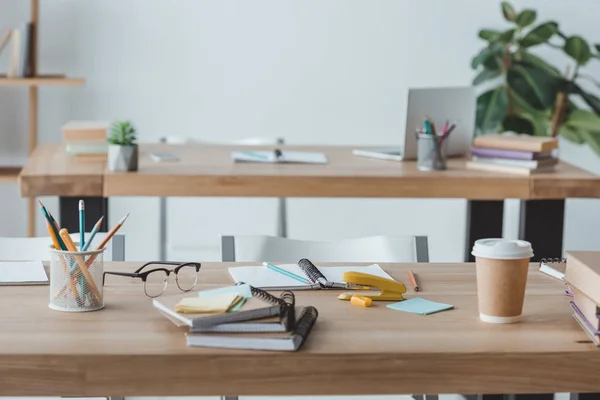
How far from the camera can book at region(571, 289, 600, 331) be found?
152cm

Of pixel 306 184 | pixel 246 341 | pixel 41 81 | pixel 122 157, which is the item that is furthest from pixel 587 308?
pixel 41 81

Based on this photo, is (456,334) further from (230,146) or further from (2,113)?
(2,113)

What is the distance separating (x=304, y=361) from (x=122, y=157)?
1635 mm

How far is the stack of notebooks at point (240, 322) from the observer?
4.81ft

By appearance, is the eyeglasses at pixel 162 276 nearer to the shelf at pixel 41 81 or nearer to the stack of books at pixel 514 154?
the stack of books at pixel 514 154

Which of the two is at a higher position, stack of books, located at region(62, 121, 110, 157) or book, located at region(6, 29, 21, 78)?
book, located at region(6, 29, 21, 78)

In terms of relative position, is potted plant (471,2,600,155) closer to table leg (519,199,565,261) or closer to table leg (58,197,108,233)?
table leg (519,199,565,261)

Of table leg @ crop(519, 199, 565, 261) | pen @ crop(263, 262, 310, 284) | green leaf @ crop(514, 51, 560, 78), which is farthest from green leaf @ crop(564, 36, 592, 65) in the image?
pen @ crop(263, 262, 310, 284)

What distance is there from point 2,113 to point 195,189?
221 centimetres

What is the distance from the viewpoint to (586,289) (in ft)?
5.08

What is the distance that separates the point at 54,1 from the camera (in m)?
4.73

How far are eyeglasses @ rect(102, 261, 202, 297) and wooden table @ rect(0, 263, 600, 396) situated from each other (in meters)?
0.18

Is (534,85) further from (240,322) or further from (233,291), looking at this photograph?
(240,322)

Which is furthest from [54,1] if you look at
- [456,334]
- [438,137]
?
[456,334]
